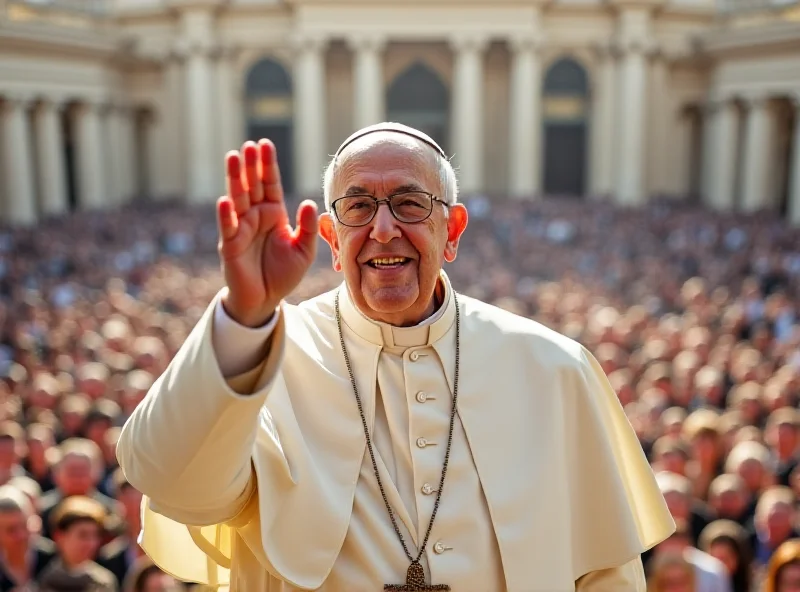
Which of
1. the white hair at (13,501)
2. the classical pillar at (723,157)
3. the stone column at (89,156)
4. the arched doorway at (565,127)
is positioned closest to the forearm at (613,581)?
the white hair at (13,501)

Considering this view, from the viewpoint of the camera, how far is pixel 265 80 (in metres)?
38.4

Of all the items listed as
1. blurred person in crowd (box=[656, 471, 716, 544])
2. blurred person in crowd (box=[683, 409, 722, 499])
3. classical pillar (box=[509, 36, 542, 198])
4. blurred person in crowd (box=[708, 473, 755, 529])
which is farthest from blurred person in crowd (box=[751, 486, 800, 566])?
classical pillar (box=[509, 36, 542, 198])

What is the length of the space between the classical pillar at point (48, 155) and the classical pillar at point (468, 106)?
1445cm

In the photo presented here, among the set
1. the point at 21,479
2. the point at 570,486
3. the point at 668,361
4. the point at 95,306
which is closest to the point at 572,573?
the point at 570,486

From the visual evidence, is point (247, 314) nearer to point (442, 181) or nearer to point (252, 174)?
point (252, 174)

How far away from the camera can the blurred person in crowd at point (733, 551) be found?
5.63 metres

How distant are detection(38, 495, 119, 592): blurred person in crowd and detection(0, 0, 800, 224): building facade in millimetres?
27044

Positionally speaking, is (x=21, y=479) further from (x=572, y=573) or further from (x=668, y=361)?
(x=668, y=361)

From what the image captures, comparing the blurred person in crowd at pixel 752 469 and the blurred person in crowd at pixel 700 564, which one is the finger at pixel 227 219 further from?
the blurred person in crowd at pixel 752 469

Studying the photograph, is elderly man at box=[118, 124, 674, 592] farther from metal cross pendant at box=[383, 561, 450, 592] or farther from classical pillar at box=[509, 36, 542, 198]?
classical pillar at box=[509, 36, 542, 198]

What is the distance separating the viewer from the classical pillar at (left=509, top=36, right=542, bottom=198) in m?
35.3

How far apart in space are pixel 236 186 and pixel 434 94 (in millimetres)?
38375

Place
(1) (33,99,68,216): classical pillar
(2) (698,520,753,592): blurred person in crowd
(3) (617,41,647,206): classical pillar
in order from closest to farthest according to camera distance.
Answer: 1. (2) (698,520,753,592): blurred person in crowd
2. (1) (33,99,68,216): classical pillar
3. (3) (617,41,647,206): classical pillar

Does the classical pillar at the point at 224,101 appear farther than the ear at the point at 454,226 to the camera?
Yes
